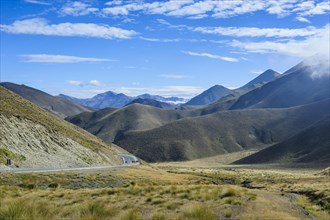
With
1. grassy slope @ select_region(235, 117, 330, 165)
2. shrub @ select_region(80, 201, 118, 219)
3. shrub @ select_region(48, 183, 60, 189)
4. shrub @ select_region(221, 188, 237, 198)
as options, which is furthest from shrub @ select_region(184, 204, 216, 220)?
grassy slope @ select_region(235, 117, 330, 165)

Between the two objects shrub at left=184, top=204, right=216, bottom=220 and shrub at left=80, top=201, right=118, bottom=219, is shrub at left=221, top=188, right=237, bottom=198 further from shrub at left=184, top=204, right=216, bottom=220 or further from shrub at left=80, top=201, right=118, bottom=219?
shrub at left=80, top=201, right=118, bottom=219

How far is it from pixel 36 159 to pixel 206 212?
5152 cm

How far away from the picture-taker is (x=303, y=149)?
7269 inches

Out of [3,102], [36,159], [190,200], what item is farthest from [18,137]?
[190,200]

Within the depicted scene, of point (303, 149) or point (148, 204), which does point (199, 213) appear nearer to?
point (148, 204)

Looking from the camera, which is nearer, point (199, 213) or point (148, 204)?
point (199, 213)

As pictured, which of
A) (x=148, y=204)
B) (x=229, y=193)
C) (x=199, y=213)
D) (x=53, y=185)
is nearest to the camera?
(x=199, y=213)

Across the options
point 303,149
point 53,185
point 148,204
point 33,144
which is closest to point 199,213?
point 148,204

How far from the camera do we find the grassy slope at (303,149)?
547 ft

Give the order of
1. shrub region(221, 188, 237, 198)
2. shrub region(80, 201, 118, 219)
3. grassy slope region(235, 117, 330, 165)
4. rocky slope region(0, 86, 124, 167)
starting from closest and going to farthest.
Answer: shrub region(80, 201, 118, 219)
shrub region(221, 188, 237, 198)
rocky slope region(0, 86, 124, 167)
grassy slope region(235, 117, 330, 165)

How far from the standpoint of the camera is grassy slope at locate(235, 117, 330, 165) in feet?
547

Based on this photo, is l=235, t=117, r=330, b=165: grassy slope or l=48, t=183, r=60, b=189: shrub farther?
l=235, t=117, r=330, b=165: grassy slope

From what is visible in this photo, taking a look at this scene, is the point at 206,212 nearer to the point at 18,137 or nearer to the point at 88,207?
the point at 88,207

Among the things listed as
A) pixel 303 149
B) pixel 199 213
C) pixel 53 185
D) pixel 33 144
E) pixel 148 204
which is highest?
pixel 199 213
